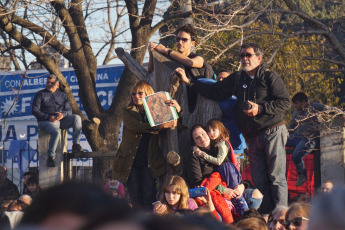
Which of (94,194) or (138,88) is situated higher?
(138,88)

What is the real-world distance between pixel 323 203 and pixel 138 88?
5.42 meters

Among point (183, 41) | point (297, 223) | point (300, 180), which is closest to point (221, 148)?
point (183, 41)

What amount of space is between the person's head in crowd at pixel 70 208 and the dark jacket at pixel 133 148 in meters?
5.50

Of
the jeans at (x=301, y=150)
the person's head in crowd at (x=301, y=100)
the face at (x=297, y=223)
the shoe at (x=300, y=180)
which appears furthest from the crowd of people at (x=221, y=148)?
the person's head in crowd at (x=301, y=100)

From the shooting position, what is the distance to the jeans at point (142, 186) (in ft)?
22.2

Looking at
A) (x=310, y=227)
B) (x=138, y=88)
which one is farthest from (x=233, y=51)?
(x=310, y=227)

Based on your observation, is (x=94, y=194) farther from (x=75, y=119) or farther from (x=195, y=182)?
(x=75, y=119)

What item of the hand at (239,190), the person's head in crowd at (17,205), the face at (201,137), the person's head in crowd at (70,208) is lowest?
the person's head in crowd at (17,205)

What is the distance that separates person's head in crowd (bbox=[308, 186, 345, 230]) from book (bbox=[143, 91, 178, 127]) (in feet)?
16.3

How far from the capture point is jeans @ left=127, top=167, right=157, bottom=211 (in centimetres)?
678

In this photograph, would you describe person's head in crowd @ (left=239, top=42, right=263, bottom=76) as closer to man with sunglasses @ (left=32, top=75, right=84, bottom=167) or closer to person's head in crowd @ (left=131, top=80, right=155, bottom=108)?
person's head in crowd @ (left=131, top=80, right=155, bottom=108)

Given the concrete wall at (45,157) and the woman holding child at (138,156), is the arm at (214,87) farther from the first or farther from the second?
the concrete wall at (45,157)

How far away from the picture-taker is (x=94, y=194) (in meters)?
1.12

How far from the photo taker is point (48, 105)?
979 cm
